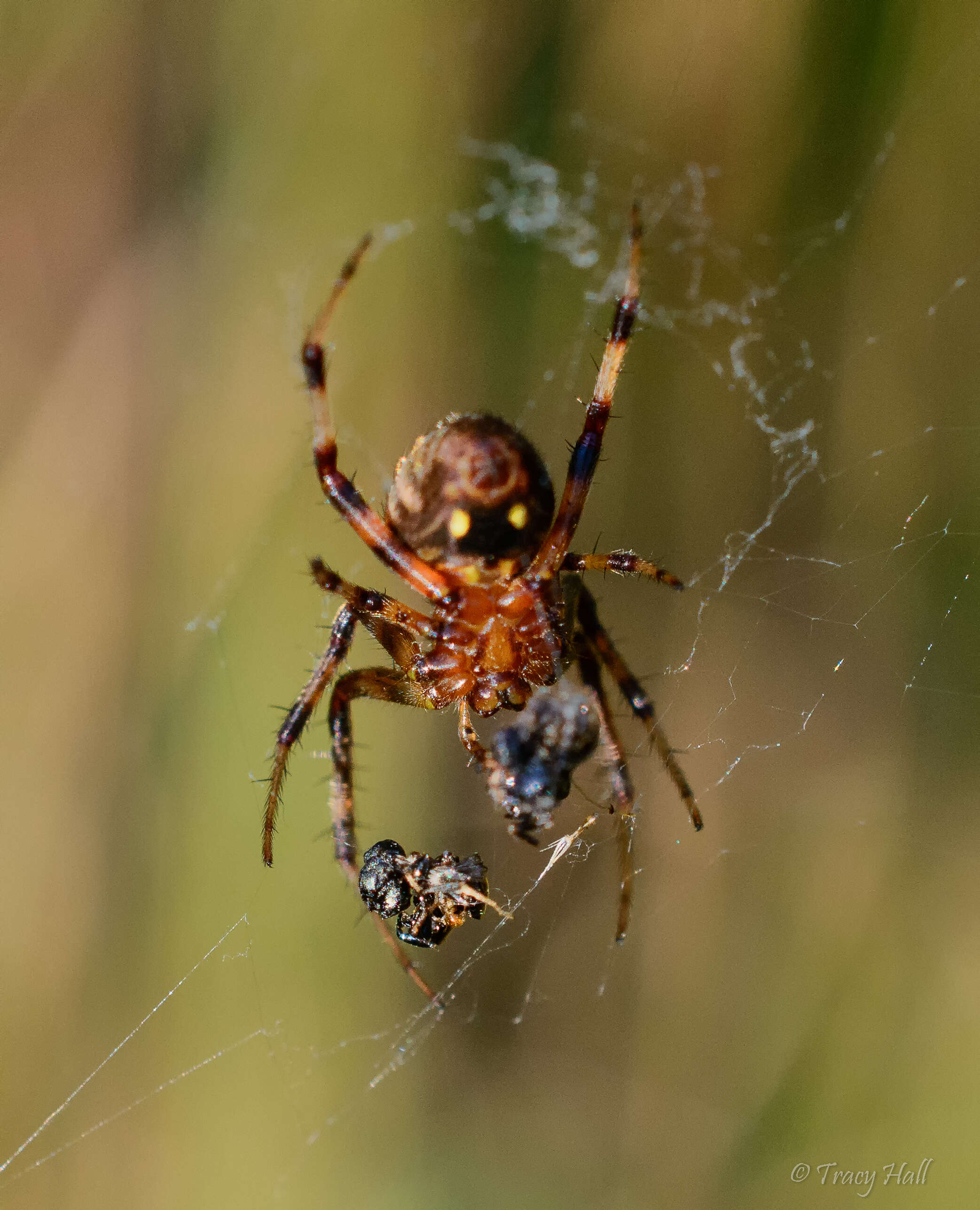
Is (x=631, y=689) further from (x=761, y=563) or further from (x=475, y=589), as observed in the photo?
(x=761, y=563)

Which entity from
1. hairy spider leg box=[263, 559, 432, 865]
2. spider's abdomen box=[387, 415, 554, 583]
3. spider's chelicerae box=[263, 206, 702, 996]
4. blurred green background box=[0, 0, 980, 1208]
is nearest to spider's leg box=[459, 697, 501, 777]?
spider's chelicerae box=[263, 206, 702, 996]

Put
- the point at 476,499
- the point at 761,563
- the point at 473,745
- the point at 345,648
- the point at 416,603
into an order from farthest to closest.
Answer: the point at 416,603 → the point at 761,563 → the point at 345,648 → the point at 476,499 → the point at 473,745

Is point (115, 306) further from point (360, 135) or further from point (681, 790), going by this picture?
point (681, 790)

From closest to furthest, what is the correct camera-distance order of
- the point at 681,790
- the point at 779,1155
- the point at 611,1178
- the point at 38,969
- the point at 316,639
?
the point at 681,790 < the point at 779,1155 < the point at 611,1178 < the point at 38,969 < the point at 316,639

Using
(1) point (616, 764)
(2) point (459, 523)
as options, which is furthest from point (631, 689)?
(2) point (459, 523)

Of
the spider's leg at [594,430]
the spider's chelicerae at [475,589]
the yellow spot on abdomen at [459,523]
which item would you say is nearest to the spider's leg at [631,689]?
the spider's chelicerae at [475,589]

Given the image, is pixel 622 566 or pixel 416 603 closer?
pixel 622 566

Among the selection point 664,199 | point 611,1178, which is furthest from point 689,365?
point 611,1178
